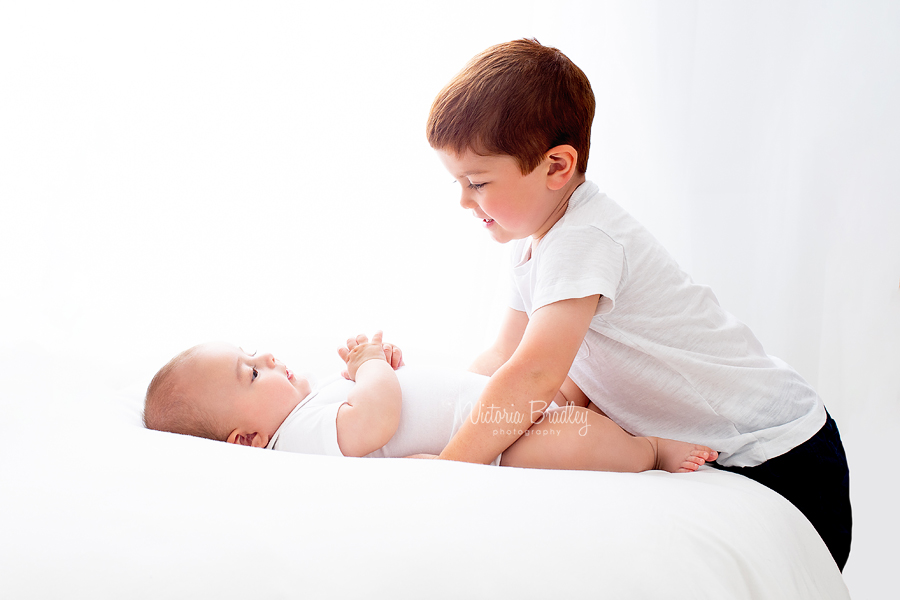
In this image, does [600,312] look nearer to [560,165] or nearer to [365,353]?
[560,165]

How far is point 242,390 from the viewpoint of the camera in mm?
946

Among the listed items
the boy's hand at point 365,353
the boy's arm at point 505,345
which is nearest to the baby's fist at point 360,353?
the boy's hand at point 365,353

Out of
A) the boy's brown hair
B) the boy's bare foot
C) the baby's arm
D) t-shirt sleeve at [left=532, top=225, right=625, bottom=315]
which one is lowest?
the boy's bare foot

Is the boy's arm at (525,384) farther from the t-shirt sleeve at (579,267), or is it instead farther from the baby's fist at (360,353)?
the baby's fist at (360,353)

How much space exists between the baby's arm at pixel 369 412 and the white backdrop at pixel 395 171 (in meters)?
0.80

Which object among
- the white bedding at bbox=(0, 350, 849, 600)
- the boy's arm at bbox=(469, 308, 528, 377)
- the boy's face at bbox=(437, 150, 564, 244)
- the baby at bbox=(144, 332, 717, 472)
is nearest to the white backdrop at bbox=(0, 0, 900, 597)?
the boy's arm at bbox=(469, 308, 528, 377)

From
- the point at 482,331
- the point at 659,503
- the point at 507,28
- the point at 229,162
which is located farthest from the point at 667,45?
the point at 659,503

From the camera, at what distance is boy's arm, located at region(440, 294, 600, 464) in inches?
31.7

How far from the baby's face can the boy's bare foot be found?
585 millimetres

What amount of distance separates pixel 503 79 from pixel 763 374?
620 millimetres

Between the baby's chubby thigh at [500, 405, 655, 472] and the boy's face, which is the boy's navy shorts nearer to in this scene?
the baby's chubby thigh at [500, 405, 655, 472]

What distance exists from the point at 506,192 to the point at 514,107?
12 cm

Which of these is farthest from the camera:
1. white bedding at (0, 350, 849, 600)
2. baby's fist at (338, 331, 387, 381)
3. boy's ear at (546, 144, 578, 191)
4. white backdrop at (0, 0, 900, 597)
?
white backdrop at (0, 0, 900, 597)

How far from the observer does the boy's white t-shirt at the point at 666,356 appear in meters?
0.90
